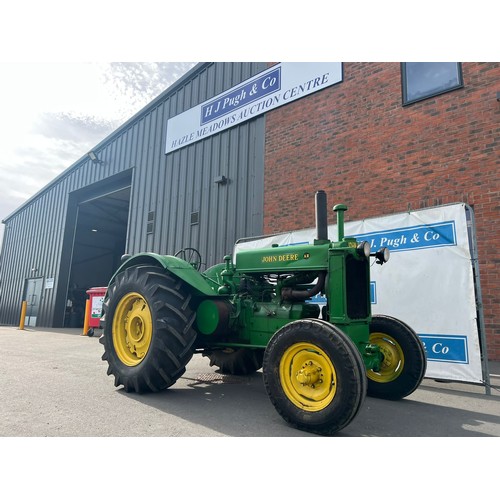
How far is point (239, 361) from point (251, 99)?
7.09m

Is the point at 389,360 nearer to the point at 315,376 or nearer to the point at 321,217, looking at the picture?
the point at 315,376

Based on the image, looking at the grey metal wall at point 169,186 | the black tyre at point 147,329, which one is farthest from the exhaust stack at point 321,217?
the grey metal wall at point 169,186

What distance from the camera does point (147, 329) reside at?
4.31 m

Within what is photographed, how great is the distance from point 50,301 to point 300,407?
16700mm

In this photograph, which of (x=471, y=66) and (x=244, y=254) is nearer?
(x=244, y=254)

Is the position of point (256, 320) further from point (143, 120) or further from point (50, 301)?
point (50, 301)

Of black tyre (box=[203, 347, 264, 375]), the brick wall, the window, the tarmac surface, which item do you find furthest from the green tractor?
the window

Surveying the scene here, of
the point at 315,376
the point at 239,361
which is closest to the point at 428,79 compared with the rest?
the point at 239,361

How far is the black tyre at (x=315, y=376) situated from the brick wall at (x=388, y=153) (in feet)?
12.8

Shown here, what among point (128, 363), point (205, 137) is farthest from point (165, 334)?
point (205, 137)

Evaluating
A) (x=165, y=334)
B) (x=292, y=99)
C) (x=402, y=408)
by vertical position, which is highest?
(x=292, y=99)

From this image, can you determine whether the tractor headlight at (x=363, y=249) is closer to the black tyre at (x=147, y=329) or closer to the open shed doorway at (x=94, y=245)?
the black tyre at (x=147, y=329)

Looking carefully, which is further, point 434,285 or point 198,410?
point 434,285

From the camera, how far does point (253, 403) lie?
388 cm
